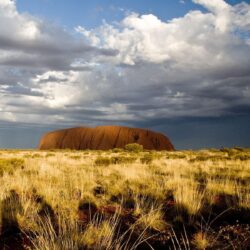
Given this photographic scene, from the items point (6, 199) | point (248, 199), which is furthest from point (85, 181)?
point (248, 199)

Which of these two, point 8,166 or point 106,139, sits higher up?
point 8,166

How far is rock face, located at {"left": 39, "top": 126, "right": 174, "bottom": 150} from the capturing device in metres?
88.1

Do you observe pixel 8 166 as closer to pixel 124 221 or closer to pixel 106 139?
pixel 124 221

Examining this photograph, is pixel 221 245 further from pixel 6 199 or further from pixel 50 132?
pixel 50 132

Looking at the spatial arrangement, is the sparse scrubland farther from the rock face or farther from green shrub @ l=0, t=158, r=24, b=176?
the rock face

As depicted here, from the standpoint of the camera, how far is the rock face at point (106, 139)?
88131 mm

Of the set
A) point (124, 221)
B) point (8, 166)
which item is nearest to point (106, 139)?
point (8, 166)

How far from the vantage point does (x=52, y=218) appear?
20.1 ft

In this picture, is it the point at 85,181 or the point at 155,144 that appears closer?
the point at 85,181

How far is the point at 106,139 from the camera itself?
90.1m

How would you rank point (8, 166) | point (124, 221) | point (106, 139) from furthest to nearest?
point (106, 139) → point (8, 166) → point (124, 221)

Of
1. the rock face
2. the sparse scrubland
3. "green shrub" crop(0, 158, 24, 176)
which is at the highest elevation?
the sparse scrubland

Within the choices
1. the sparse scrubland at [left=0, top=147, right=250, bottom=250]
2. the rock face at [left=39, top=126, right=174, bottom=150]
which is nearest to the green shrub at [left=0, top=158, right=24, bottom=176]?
the sparse scrubland at [left=0, top=147, right=250, bottom=250]

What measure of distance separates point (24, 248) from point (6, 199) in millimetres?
3076
